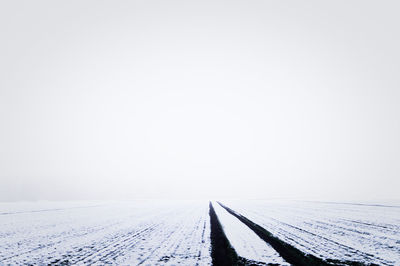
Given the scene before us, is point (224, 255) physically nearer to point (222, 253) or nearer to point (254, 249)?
point (222, 253)

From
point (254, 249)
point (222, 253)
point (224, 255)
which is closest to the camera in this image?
point (224, 255)

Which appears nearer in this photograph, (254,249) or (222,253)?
(222,253)

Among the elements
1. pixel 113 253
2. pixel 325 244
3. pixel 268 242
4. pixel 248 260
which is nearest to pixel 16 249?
pixel 113 253

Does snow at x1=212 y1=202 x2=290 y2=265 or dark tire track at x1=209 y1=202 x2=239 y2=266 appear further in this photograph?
snow at x1=212 y1=202 x2=290 y2=265

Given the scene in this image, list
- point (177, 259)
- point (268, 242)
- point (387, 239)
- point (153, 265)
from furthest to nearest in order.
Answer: point (387, 239)
point (268, 242)
point (177, 259)
point (153, 265)

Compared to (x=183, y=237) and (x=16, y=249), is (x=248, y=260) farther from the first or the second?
(x=16, y=249)

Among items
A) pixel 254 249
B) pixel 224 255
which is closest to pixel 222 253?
pixel 224 255

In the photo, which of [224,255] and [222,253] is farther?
[222,253]

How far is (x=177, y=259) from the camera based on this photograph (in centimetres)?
311

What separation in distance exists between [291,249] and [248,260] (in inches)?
38.4

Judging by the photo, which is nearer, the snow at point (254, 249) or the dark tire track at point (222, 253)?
the dark tire track at point (222, 253)

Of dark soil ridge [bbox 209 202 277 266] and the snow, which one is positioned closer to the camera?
dark soil ridge [bbox 209 202 277 266]

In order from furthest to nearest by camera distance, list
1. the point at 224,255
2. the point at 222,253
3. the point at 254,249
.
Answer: the point at 254,249, the point at 222,253, the point at 224,255

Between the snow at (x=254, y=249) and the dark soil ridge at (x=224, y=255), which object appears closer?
the dark soil ridge at (x=224, y=255)
